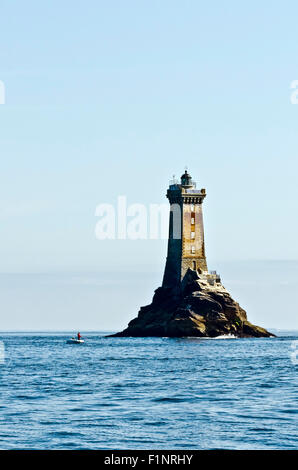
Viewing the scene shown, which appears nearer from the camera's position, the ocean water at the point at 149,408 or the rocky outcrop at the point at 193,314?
the ocean water at the point at 149,408

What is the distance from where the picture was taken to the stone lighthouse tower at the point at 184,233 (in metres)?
190

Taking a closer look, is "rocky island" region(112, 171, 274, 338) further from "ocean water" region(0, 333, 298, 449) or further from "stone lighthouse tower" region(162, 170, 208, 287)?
"ocean water" region(0, 333, 298, 449)

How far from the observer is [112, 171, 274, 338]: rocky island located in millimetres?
179500

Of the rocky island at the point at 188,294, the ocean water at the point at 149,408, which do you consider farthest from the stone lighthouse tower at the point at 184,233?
the ocean water at the point at 149,408

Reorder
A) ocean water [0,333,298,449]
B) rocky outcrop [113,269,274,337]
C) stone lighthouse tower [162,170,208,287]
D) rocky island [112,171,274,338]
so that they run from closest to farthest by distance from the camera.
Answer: ocean water [0,333,298,449]
rocky outcrop [113,269,274,337]
rocky island [112,171,274,338]
stone lighthouse tower [162,170,208,287]

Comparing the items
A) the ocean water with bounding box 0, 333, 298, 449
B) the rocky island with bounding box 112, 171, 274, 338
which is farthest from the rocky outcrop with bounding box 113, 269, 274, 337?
the ocean water with bounding box 0, 333, 298, 449

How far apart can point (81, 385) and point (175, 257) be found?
5218 inches

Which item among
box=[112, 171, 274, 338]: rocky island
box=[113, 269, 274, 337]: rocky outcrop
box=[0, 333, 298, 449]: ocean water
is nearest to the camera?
box=[0, 333, 298, 449]: ocean water

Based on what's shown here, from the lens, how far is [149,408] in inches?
1826

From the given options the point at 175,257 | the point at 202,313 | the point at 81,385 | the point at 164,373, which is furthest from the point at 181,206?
the point at 81,385

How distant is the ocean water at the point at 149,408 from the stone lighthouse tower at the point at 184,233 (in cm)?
11170

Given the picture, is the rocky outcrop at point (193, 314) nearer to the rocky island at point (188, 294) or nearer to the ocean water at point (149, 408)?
the rocky island at point (188, 294)

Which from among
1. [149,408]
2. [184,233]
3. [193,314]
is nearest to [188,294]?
[193,314]
